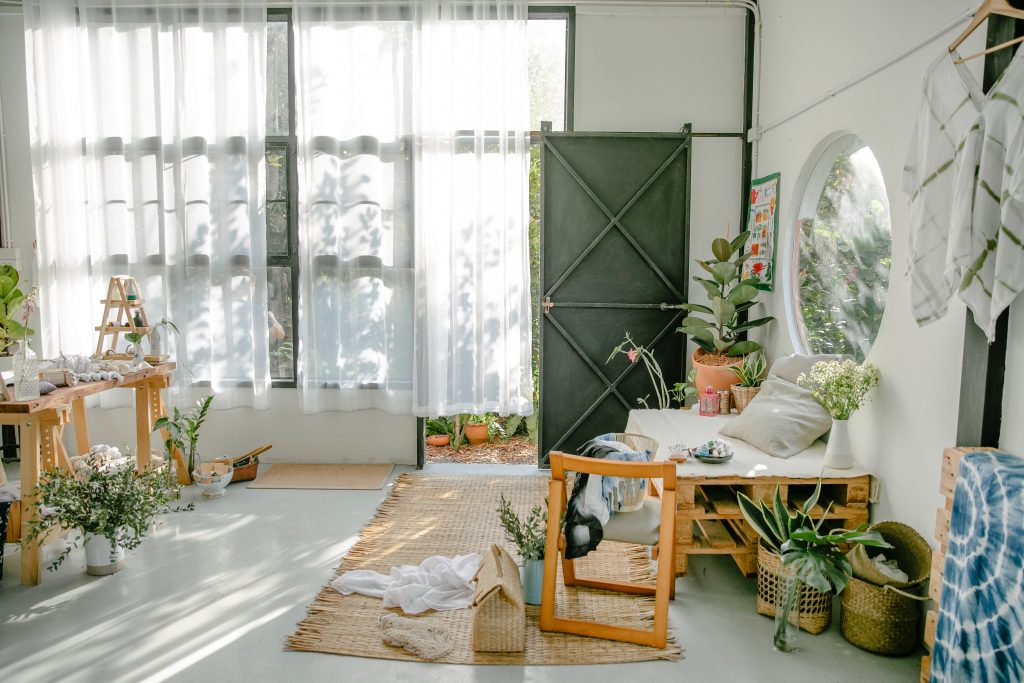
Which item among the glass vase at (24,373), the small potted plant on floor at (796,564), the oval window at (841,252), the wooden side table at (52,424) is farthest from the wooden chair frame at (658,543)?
the glass vase at (24,373)

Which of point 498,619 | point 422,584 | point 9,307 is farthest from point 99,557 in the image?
point 498,619

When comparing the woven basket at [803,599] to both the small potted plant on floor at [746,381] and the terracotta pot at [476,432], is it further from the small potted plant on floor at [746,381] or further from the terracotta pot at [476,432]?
the terracotta pot at [476,432]

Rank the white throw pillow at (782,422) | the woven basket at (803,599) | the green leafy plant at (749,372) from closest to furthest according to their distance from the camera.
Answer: the woven basket at (803,599) → the white throw pillow at (782,422) → the green leafy plant at (749,372)

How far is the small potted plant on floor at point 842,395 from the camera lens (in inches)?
123

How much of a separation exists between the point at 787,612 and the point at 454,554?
5.39ft

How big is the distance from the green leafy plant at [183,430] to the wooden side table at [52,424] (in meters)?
0.08

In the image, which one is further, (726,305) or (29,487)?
(726,305)

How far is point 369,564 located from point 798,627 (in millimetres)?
1995

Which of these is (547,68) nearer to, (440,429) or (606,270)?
(606,270)

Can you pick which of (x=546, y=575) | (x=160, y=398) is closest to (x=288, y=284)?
(x=160, y=398)

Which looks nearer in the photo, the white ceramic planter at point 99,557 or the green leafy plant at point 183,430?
the white ceramic planter at point 99,557

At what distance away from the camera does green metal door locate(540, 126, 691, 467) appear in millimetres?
5047

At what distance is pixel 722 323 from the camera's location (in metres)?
4.62

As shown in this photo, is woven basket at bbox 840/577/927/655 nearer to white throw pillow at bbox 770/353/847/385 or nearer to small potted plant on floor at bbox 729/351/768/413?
white throw pillow at bbox 770/353/847/385
